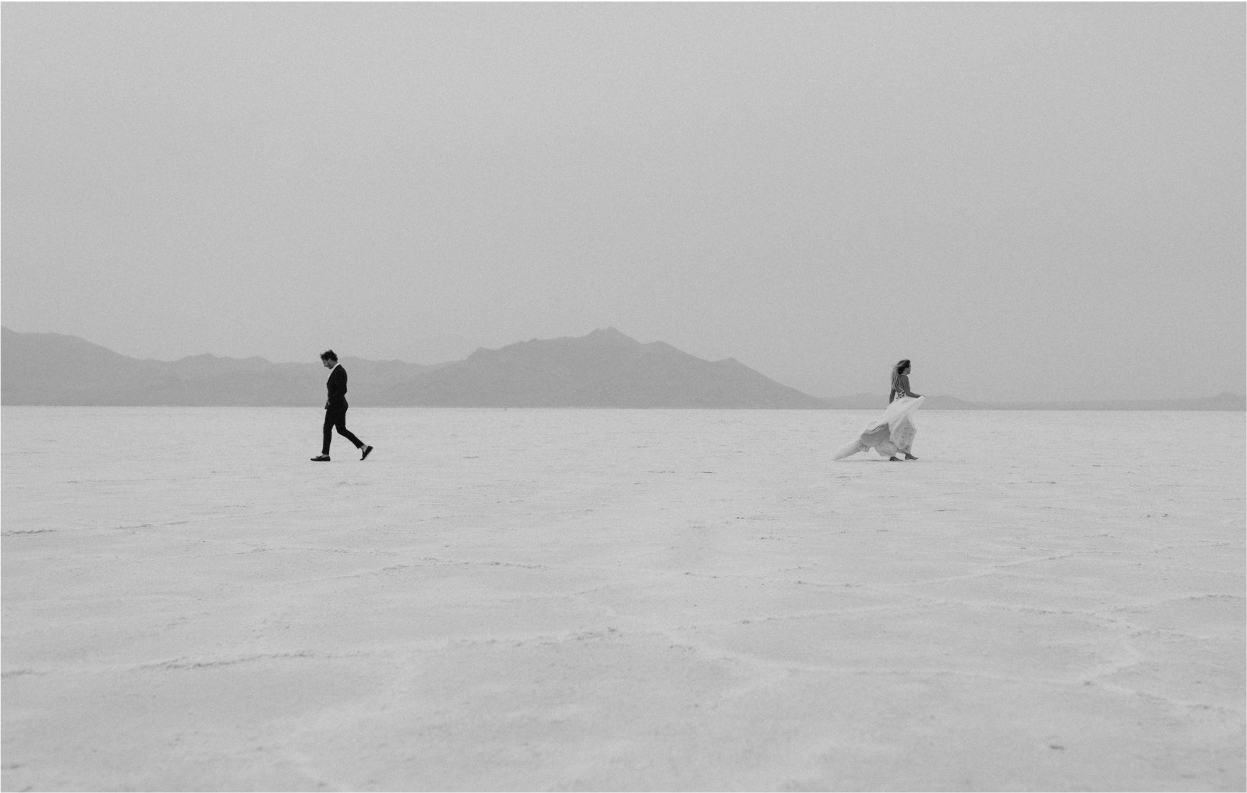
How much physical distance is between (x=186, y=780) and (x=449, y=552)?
2853mm

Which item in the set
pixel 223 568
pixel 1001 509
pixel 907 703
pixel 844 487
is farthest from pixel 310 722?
pixel 844 487

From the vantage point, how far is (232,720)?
2281mm

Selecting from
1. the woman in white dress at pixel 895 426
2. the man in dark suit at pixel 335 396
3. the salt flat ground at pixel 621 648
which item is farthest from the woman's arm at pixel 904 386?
the man in dark suit at pixel 335 396

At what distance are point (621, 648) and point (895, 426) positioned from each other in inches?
360

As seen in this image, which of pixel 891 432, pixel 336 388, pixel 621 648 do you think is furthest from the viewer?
pixel 891 432

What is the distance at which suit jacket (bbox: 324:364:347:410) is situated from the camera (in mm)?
11078

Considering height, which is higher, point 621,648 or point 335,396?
point 335,396

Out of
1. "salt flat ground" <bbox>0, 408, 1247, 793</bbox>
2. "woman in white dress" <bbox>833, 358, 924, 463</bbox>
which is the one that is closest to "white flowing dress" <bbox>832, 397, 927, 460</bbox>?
"woman in white dress" <bbox>833, 358, 924, 463</bbox>

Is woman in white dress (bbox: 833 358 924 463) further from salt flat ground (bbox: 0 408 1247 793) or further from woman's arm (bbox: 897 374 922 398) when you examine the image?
salt flat ground (bbox: 0 408 1247 793)

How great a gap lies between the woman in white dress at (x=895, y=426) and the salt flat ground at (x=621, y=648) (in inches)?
183

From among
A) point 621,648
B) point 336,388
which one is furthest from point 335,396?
point 621,648

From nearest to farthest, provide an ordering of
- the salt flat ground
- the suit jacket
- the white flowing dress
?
the salt flat ground → the suit jacket → the white flowing dress

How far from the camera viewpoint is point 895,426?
451 inches

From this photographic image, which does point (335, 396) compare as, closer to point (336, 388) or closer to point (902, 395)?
point (336, 388)
